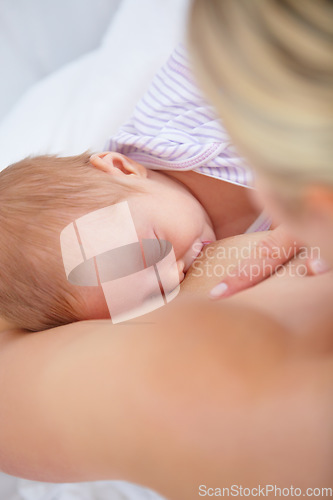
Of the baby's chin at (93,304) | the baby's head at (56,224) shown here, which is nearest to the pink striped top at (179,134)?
the baby's head at (56,224)

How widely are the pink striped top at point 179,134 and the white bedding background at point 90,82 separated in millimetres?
182

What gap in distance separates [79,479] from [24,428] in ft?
0.34

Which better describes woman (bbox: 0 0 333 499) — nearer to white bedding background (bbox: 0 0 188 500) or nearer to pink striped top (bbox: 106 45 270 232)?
pink striped top (bbox: 106 45 270 232)

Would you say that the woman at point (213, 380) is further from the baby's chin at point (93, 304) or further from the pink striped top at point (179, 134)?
the pink striped top at point (179, 134)

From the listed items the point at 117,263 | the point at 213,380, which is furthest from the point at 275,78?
the point at 117,263

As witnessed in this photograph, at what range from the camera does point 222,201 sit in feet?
3.50

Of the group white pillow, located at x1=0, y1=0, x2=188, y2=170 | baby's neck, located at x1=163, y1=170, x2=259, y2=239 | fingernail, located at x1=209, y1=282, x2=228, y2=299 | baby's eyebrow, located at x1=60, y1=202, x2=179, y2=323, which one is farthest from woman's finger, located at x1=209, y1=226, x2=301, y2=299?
white pillow, located at x1=0, y1=0, x2=188, y2=170

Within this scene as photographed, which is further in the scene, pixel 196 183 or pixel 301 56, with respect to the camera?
pixel 196 183

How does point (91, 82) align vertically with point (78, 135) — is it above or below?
above

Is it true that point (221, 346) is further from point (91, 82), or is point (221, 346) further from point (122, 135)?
point (91, 82)

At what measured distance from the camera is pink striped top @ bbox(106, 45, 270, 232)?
101 centimetres

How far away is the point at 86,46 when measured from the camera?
1700mm

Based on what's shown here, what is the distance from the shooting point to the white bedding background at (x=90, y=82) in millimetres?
1316

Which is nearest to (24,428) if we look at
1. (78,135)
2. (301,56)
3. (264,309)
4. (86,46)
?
(264,309)
